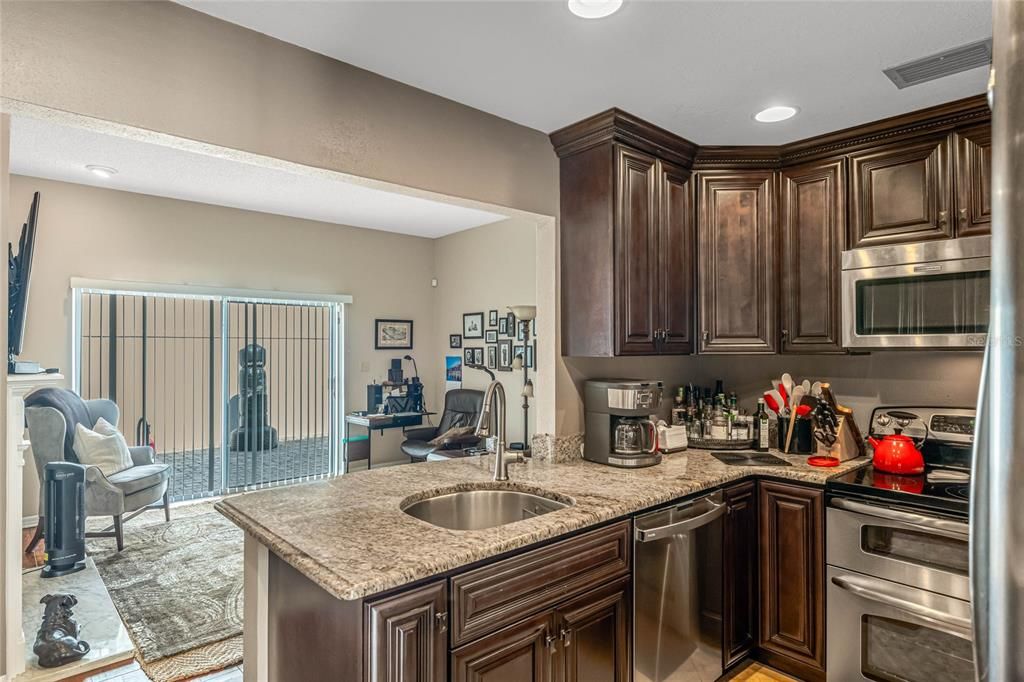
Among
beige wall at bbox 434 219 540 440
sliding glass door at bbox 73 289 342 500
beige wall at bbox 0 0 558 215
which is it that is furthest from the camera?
beige wall at bbox 434 219 540 440

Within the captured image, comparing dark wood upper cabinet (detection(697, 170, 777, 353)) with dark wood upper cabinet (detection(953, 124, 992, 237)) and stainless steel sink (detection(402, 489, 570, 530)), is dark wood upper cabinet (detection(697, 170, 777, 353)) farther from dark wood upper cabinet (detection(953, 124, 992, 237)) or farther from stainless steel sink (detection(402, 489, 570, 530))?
stainless steel sink (detection(402, 489, 570, 530))

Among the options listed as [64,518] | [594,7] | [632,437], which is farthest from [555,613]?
[64,518]

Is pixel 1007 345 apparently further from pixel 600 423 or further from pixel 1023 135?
pixel 600 423

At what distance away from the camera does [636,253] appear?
2.67 m

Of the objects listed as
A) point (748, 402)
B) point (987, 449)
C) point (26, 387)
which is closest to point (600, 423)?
point (748, 402)

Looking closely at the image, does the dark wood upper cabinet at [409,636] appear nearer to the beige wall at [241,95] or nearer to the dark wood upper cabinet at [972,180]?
the beige wall at [241,95]

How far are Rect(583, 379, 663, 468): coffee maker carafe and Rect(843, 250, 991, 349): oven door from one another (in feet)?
3.33

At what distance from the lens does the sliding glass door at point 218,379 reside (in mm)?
5020

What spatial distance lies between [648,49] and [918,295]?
167 cm

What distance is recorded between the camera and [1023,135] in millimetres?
338

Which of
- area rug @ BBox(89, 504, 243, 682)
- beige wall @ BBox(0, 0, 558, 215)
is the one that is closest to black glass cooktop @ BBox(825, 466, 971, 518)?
beige wall @ BBox(0, 0, 558, 215)

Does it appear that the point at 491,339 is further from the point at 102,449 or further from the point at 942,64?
the point at 942,64

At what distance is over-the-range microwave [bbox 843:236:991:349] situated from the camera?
2369 millimetres

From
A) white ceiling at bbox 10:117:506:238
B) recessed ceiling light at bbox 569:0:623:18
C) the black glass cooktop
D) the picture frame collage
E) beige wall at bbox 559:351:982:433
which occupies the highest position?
white ceiling at bbox 10:117:506:238
